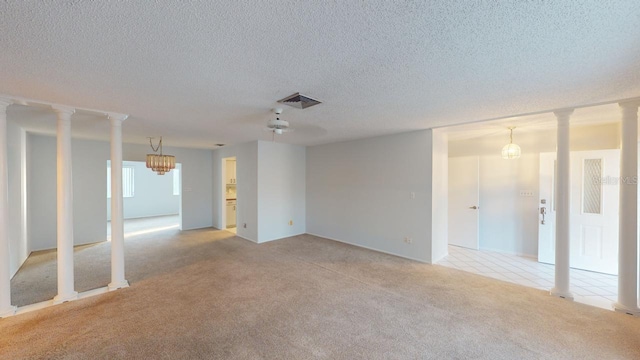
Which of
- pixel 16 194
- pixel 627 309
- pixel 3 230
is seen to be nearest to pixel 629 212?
pixel 627 309

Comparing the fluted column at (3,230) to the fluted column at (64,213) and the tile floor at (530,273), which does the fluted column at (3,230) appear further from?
the tile floor at (530,273)

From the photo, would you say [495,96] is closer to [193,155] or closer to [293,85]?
[293,85]

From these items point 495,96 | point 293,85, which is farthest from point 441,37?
point 495,96

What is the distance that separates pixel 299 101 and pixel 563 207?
350 cm

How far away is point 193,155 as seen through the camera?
7.20 meters

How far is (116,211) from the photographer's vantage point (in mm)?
3371

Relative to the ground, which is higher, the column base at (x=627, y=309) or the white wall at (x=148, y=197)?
the white wall at (x=148, y=197)

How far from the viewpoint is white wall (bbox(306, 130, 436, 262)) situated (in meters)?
4.44

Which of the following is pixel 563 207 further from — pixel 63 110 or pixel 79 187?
pixel 79 187

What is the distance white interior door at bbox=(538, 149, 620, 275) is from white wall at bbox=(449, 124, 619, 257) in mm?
299

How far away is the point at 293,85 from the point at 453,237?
4.91m

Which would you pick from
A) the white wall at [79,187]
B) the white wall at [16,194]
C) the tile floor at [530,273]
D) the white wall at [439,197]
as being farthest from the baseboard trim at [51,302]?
the tile floor at [530,273]

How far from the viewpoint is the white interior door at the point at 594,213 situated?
12.5ft

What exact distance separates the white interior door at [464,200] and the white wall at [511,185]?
0.18m
